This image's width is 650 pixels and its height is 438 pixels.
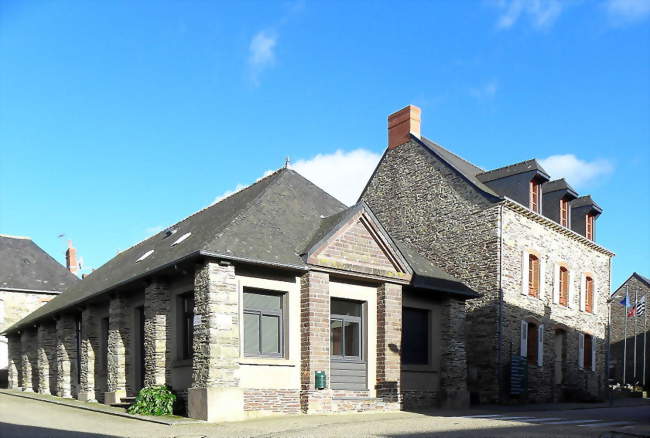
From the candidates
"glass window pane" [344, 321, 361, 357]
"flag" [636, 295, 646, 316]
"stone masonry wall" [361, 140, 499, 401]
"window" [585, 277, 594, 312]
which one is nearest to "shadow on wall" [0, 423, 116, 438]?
"glass window pane" [344, 321, 361, 357]

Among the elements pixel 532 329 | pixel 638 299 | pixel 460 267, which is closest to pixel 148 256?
pixel 460 267

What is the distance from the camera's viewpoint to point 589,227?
101ft

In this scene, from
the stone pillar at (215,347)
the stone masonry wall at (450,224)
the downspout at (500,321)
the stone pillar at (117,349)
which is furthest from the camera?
the stone masonry wall at (450,224)

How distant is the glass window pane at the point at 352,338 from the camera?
1777cm

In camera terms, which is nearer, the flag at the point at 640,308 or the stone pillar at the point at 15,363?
the stone pillar at the point at 15,363

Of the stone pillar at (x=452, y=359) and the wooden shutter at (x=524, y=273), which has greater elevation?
the wooden shutter at (x=524, y=273)

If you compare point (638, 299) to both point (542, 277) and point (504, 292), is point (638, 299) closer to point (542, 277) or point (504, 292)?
point (542, 277)

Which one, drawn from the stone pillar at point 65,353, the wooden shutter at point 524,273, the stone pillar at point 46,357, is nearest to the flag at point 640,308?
the wooden shutter at point 524,273

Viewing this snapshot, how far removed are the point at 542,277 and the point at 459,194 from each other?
4.75 metres

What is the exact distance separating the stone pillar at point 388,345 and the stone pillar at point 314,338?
1883 mm

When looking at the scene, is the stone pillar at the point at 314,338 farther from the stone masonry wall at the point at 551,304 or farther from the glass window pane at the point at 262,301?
the stone masonry wall at the point at 551,304

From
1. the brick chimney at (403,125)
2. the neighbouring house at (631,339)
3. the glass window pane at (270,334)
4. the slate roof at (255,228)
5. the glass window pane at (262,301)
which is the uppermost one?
the brick chimney at (403,125)

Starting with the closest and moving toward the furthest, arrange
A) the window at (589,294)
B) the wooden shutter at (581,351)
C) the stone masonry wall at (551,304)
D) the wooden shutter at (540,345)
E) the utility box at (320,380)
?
1. the utility box at (320,380)
2. the stone masonry wall at (551,304)
3. the wooden shutter at (540,345)
4. the wooden shutter at (581,351)
5. the window at (589,294)

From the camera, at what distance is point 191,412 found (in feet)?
48.9
